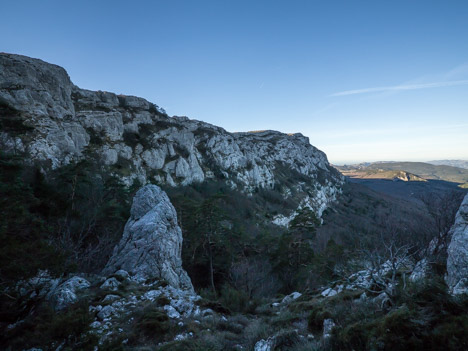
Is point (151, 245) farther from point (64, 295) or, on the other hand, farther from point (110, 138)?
point (110, 138)

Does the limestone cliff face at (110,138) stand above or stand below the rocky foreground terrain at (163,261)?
above

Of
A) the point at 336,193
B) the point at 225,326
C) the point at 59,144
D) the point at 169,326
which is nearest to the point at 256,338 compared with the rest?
the point at 225,326

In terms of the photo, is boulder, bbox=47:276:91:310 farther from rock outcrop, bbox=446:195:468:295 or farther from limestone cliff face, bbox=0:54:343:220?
rock outcrop, bbox=446:195:468:295

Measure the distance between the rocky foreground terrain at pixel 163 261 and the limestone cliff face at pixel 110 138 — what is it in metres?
0.32

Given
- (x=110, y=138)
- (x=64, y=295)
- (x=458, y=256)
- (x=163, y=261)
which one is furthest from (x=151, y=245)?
(x=110, y=138)

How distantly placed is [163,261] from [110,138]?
1666 inches

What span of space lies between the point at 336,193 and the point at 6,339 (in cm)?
12714

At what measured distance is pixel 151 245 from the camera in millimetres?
14367

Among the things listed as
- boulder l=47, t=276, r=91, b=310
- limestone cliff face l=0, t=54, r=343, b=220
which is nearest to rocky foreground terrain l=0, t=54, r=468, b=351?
boulder l=47, t=276, r=91, b=310

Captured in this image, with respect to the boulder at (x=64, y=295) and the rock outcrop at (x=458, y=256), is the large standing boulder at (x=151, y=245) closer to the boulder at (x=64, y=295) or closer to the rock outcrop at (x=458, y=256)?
the boulder at (x=64, y=295)

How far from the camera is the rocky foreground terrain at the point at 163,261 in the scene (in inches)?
222

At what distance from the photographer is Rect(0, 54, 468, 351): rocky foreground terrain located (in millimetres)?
5629

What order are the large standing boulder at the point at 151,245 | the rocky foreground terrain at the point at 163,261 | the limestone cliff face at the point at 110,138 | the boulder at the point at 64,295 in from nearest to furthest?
the rocky foreground terrain at the point at 163,261
the boulder at the point at 64,295
the large standing boulder at the point at 151,245
the limestone cliff face at the point at 110,138

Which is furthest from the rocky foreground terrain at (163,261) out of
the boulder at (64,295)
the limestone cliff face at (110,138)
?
the limestone cliff face at (110,138)
